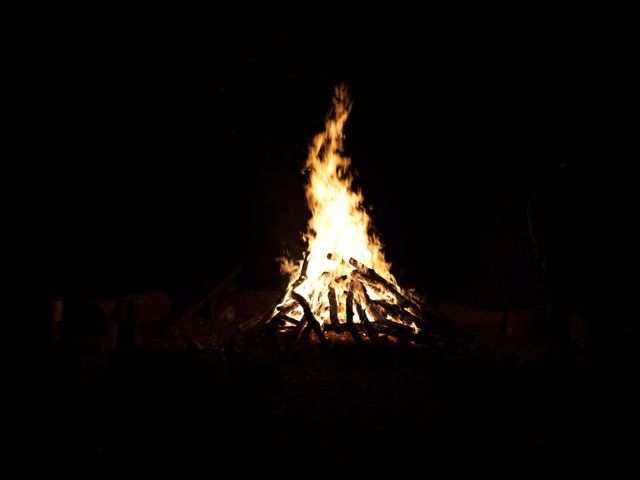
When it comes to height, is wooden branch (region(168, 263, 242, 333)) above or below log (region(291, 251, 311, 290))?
below

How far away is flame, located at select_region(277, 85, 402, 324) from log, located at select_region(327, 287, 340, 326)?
1.02ft

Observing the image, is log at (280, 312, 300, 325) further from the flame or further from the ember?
the flame

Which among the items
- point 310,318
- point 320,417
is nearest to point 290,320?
point 310,318

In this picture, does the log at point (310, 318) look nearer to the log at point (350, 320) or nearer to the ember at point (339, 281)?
the ember at point (339, 281)

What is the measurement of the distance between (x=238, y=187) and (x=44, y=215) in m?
5.55

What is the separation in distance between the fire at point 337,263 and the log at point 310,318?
43 millimetres

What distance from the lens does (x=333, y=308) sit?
285 inches

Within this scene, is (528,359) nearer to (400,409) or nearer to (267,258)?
(400,409)

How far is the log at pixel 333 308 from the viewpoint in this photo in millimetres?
7039

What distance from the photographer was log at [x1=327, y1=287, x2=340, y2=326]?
7039mm

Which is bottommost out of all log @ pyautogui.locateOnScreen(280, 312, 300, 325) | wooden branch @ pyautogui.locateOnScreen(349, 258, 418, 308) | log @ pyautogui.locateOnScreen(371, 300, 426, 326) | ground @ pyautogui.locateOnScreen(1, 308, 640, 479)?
ground @ pyautogui.locateOnScreen(1, 308, 640, 479)

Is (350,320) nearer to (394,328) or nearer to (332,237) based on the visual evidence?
(394,328)

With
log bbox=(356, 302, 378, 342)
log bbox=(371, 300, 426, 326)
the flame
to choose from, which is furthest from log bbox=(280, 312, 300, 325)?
log bbox=(371, 300, 426, 326)

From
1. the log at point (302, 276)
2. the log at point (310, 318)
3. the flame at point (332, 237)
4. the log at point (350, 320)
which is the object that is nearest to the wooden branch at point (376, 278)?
the flame at point (332, 237)
